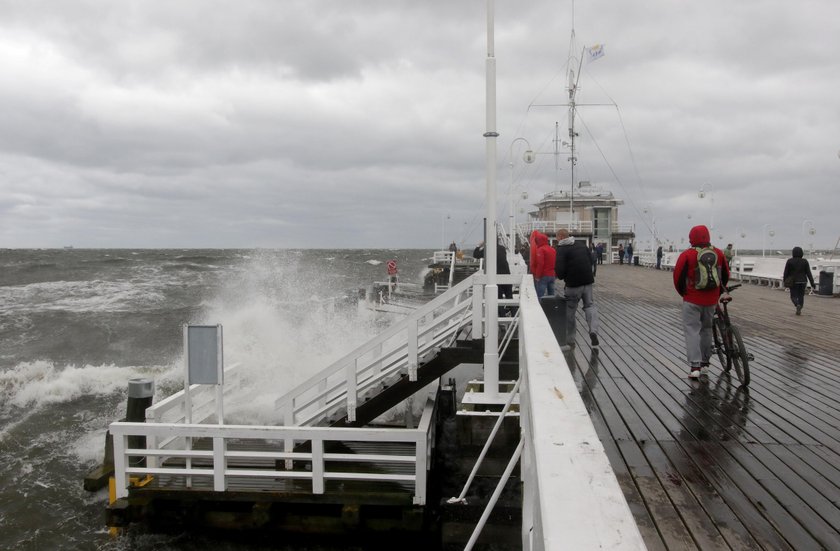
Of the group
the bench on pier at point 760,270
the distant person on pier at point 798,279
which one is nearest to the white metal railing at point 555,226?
the bench on pier at point 760,270

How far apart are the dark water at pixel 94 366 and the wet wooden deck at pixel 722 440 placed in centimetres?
460

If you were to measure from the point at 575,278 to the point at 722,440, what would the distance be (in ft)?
14.1

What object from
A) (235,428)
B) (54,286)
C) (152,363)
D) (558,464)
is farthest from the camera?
(54,286)

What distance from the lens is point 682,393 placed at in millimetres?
5980

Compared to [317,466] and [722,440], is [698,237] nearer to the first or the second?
[722,440]

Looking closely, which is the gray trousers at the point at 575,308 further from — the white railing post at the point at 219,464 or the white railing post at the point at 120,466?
the white railing post at the point at 120,466

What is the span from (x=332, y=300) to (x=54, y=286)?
28.7 metres

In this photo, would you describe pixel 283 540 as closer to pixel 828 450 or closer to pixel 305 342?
pixel 828 450

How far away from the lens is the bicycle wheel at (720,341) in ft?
21.6

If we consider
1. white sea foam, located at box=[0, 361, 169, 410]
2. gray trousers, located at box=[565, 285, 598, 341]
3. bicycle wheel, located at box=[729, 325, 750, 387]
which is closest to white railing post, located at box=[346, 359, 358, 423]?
gray trousers, located at box=[565, 285, 598, 341]

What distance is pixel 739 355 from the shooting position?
6.28 meters

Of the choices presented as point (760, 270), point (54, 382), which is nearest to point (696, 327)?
point (54, 382)

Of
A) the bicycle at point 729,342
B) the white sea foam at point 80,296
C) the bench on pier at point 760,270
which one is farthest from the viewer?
the white sea foam at point 80,296

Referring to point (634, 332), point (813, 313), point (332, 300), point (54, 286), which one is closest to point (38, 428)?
point (634, 332)
